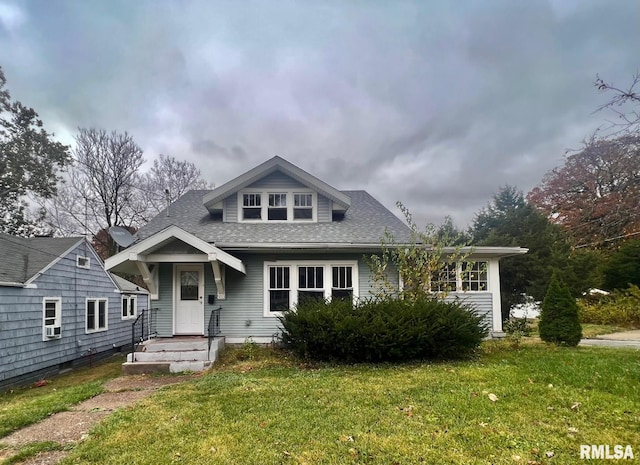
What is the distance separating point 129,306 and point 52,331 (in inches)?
274

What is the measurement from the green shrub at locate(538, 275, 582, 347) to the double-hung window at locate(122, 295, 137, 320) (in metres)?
17.0

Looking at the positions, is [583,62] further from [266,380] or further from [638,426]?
[266,380]

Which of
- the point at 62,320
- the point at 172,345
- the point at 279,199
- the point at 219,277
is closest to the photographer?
the point at 172,345

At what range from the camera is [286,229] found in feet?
38.5

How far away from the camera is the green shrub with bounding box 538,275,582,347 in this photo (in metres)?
9.57

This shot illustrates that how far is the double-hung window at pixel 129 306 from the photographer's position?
17.9 m

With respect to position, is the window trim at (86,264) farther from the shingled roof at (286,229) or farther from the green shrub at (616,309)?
the green shrub at (616,309)

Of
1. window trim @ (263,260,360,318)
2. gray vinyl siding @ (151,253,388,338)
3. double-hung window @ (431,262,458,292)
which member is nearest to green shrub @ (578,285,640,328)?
double-hung window @ (431,262,458,292)

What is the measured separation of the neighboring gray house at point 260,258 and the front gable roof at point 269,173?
0.03 m

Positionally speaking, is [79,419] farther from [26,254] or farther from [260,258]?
[26,254]

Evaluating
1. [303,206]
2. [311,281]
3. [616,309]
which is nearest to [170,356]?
[311,281]

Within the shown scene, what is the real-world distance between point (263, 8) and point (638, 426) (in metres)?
12.1

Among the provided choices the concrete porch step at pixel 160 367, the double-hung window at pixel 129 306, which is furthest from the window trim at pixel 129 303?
the concrete porch step at pixel 160 367

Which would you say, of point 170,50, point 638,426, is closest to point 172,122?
point 170,50
